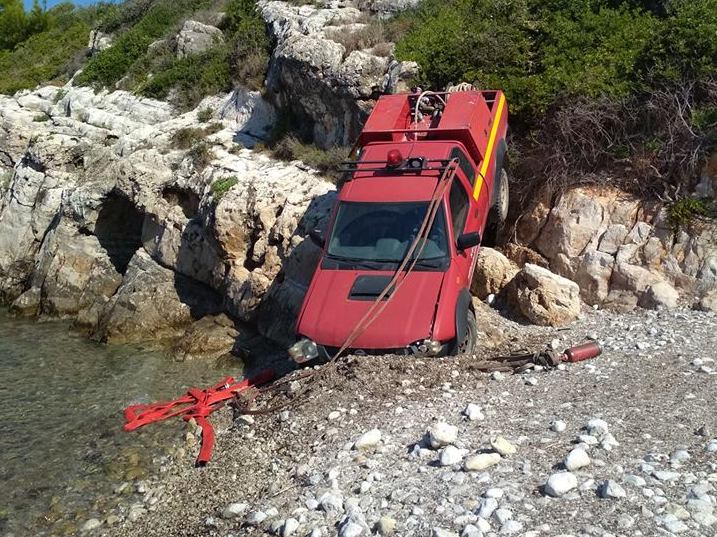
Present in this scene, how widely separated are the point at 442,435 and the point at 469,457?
1.19 feet

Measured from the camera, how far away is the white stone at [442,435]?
532cm

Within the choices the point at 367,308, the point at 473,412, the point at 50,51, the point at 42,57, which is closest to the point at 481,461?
the point at 473,412

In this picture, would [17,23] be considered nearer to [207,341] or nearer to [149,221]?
[149,221]

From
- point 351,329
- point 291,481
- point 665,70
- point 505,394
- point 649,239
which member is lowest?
point 291,481

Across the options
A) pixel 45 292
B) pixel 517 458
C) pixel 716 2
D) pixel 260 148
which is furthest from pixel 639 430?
pixel 45 292

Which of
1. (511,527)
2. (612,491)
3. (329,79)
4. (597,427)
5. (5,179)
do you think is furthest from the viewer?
(5,179)

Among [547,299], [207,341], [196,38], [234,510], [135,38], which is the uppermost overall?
[135,38]

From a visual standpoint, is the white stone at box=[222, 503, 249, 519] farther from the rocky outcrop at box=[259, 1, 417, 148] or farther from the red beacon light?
the rocky outcrop at box=[259, 1, 417, 148]

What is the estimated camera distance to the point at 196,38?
68.3ft

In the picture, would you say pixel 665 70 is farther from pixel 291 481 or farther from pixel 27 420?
pixel 27 420

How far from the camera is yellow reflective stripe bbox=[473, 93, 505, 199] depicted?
896cm

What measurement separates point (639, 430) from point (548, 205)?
6.00m

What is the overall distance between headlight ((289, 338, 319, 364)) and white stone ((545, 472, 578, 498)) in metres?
3.50

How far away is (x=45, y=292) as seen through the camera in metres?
14.7
